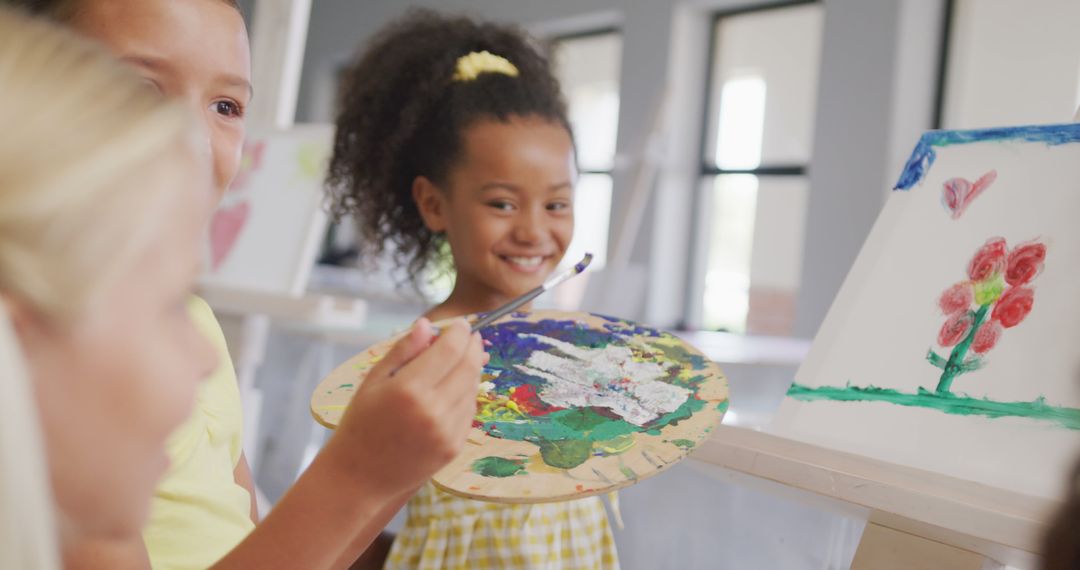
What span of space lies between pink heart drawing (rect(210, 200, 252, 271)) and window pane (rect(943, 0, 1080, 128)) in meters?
3.11

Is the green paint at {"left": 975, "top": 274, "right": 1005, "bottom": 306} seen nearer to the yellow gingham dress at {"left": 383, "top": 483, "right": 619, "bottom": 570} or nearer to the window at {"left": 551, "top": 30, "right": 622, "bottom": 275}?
the yellow gingham dress at {"left": 383, "top": 483, "right": 619, "bottom": 570}

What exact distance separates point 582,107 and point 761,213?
152 centimetres

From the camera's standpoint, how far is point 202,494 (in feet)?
2.48

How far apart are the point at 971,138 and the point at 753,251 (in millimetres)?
4078

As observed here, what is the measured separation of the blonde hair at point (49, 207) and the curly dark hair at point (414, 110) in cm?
97

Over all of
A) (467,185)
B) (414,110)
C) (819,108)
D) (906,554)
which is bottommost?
(906,554)

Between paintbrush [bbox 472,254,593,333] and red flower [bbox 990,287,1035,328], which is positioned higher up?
red flower [bbox 990,287,1035,328]

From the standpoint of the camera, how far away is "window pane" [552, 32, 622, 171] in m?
5.56

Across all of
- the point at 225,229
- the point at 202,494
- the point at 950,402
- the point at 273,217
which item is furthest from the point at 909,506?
the point at 225,229

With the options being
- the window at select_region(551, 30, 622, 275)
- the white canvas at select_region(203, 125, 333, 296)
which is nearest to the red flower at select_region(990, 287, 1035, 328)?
the white canvas at select_region(203, 125, 333, 296)

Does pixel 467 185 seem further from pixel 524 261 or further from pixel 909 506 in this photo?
pixel 909 506

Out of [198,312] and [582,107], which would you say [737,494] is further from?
[582,107]

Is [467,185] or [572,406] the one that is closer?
[572,406]

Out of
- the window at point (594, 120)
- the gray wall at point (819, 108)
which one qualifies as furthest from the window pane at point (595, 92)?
the gray wall at point (819, 108)
